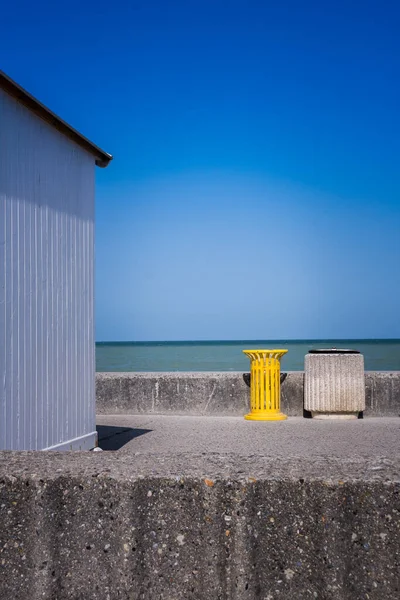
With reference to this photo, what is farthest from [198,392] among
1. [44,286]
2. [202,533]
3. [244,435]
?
[202,533]

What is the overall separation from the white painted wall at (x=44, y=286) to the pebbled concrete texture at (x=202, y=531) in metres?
3.89

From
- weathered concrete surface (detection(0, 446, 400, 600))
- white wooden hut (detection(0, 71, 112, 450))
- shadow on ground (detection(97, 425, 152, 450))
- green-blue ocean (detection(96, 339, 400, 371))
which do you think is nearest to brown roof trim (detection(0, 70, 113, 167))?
white wooden hut (detection(0, 71, 112, 450))

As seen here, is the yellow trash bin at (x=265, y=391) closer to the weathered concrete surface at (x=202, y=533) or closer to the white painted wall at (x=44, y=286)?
the white painted wall at (x=44, y=286)

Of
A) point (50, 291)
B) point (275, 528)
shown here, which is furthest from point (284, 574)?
point (50, 291)

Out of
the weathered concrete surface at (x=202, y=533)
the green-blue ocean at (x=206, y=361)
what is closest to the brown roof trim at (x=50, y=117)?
the weathered concrete surface at (x=202, y=533)

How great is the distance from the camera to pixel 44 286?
269 inches

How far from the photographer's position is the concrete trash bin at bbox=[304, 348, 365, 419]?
1094cm

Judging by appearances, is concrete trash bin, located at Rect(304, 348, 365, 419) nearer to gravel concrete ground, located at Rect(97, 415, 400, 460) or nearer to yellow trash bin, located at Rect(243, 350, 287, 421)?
gravel concrete ground, located at Rect(97, 415, 400, 460)

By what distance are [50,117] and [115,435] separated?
466cm

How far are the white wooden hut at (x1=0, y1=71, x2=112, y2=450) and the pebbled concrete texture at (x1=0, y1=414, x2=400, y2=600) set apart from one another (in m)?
3.89

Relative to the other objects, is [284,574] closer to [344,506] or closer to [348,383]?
[344,506]

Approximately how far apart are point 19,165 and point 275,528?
17.2 feet

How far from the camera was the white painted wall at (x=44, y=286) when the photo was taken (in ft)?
20.1

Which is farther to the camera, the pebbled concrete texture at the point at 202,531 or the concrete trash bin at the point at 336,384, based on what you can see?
the concrete trash bin at the point at 336,384
